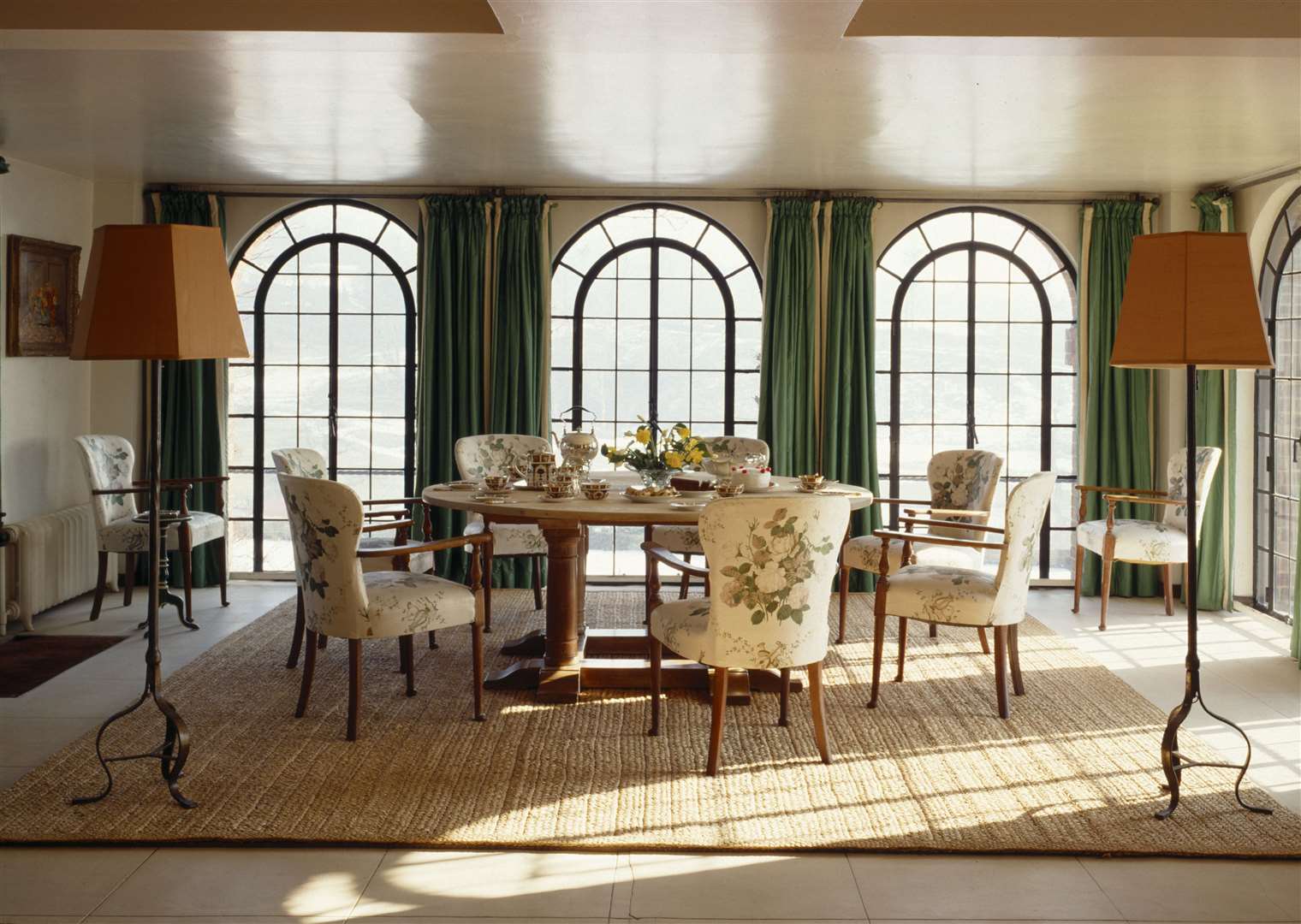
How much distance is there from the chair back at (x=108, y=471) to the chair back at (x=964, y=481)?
437cm

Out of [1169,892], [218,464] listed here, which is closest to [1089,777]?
[1169,892]

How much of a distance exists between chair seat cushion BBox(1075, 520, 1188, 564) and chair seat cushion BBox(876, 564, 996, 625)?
2021 mm

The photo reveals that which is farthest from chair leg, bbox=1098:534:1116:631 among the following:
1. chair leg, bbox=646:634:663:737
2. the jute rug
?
chair leg, bbox=646:634:663:737

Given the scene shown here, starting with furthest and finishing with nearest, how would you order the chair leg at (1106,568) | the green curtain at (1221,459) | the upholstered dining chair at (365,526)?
the green curtain at (1221,459) → the chair leg at (1106,568) → the upholstered dining chair at (365,526)

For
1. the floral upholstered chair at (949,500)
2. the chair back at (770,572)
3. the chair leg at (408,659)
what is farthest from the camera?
the floral upholstered chair at (949,500)

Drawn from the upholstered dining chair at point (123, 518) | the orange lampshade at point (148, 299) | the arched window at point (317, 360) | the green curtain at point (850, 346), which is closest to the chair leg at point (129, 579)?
the upholstered dining chair at point (123, 518)

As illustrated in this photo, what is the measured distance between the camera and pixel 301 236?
9.22 metres

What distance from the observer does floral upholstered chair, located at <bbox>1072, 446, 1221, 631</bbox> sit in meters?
6.19

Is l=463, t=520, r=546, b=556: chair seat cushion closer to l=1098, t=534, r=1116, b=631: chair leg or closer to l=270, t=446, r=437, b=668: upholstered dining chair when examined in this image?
l=270, t=446, r=437, b=668: upholstered dining chair

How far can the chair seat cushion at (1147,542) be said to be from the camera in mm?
6203

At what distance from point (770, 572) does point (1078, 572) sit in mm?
3732

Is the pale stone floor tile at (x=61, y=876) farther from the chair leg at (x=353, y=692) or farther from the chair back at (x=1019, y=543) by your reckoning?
the chair back at (x=1019, y=543)

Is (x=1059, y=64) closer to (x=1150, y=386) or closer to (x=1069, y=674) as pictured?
(x=1069, y=674)

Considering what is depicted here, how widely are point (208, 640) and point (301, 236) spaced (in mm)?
4481
